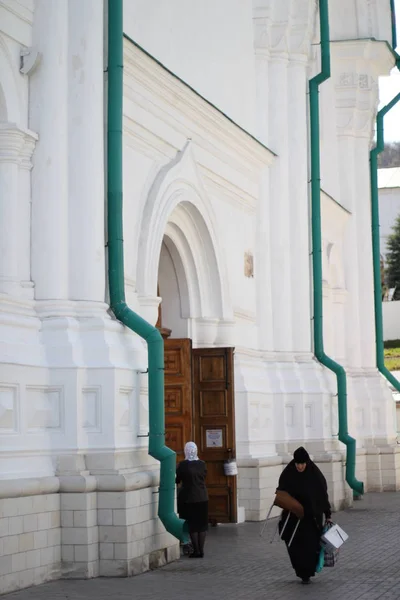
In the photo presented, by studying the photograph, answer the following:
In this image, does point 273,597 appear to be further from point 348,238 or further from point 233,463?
point 348,238

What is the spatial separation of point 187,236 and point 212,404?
83.9 inches

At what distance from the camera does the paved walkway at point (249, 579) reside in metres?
10.2

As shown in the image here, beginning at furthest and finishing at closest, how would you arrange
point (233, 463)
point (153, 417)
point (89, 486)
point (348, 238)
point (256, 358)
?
1. point (348, 238)
2. point (256, 358)
3. point (233, 463)
4. point (153, 417)
5. point (89, 486)

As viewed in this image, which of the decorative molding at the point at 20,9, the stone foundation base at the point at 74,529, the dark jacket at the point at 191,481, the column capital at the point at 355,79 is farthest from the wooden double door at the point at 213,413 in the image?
the column capital at the point at 355,79

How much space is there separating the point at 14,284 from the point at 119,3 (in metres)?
3.05

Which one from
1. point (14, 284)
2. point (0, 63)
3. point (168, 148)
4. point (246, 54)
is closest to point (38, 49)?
point (0, 63)

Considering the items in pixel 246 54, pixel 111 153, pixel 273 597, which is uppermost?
pixel 246 54

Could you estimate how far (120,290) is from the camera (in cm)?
1204

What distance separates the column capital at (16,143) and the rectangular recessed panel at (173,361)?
4.44 metres

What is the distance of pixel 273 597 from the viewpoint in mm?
10125

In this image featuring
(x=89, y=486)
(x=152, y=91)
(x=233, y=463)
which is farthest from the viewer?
(x=233, y=463)

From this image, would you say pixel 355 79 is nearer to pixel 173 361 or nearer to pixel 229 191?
pixel 229 191

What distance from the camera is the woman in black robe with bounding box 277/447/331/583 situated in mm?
11023

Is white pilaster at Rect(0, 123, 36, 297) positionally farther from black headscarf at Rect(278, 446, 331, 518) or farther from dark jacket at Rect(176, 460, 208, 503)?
black headscarf at Rect(278, 446, 331, 518)
